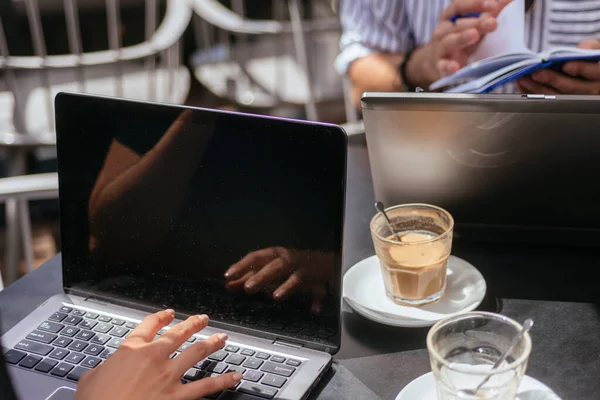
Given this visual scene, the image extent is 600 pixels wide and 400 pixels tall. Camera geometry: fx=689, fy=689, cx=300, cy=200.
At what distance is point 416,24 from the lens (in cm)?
143

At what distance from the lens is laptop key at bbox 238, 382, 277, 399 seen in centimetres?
63

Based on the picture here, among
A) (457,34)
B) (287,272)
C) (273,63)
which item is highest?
(457,34)

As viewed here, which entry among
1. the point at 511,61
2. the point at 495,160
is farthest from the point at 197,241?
the point at 511,61

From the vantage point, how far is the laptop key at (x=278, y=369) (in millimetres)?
652

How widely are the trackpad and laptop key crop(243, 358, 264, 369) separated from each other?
17cm

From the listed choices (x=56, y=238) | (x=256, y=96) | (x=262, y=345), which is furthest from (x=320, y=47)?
(x=262, y=345)

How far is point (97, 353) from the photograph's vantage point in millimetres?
704

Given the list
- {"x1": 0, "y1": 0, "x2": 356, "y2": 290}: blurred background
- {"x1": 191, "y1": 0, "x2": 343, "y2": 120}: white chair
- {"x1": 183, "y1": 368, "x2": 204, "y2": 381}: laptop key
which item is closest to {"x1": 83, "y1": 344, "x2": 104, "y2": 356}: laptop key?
{"x1": 183, "y1": 368, "x2": 204, "y2": 381}: laptop key

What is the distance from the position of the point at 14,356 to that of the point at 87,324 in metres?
0.08

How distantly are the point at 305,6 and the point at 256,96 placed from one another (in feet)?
3.54

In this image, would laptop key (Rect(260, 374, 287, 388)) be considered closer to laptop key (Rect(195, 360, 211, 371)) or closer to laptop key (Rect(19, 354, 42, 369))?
laptop key (Rect(195, 360, 211, 371))

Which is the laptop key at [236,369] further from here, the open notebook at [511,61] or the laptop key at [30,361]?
the open notebook at [511,61]

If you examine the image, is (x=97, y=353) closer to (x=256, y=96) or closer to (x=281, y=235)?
(x=281, y=235)

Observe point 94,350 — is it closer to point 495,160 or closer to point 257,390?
point 257,390
